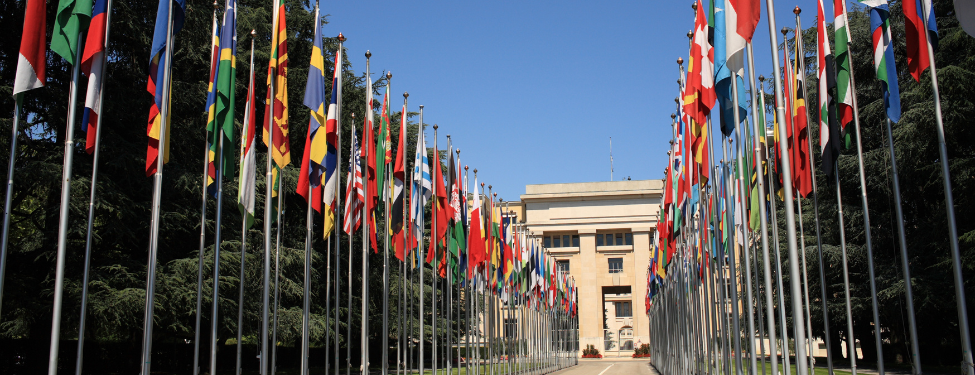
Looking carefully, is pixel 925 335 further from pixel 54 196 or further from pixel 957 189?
pixel 54 196

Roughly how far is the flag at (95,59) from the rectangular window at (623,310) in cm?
8021

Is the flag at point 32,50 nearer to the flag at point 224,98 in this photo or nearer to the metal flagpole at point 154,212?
the metal flagpole at point 154,212

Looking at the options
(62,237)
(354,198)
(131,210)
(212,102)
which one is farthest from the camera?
(131,210)

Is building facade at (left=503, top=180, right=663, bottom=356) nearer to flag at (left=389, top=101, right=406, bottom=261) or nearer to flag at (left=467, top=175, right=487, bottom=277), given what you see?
flag at (left=467, top=175, right=487, bottom=277)

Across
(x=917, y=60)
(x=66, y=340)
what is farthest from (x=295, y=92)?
(x=917, y=60)

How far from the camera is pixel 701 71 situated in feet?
42.1

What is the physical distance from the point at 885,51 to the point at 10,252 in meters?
21.1

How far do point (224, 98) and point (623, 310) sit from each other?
78.5 meters

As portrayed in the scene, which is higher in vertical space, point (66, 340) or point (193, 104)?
point (193, 104)

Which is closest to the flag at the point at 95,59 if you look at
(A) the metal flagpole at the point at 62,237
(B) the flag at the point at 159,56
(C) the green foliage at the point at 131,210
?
(A) the metal flagpole at the point at 62,237

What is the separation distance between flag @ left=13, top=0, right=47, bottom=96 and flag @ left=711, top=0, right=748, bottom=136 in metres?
8.68

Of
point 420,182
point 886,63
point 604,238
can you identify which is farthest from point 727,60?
point 604,238

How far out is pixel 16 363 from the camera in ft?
77.0

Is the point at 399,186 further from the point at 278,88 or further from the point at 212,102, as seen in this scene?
the point at 212,102
